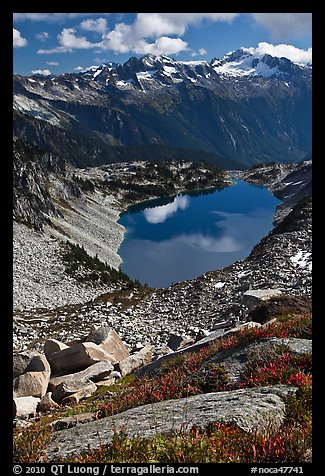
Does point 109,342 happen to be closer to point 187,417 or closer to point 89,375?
point 89,375

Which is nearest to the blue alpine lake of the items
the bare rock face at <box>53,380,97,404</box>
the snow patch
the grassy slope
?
the snow patch

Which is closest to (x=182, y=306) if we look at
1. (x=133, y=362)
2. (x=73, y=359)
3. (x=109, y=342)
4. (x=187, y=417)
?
(x=109, y=342)

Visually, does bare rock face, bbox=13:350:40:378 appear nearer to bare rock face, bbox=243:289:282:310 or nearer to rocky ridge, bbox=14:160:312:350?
rocky ridge, bbox=14:160:312:350

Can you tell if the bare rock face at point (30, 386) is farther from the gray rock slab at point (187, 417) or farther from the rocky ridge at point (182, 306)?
the rocky ridge at point (182, 306)
